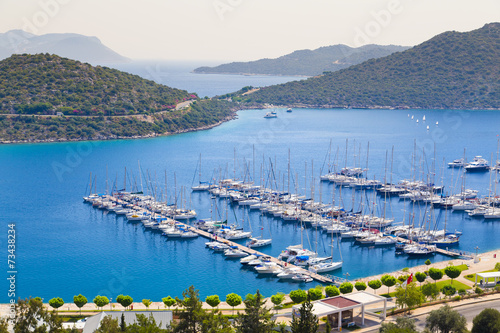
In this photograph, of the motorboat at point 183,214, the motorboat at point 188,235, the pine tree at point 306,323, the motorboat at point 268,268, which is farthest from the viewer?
the motorboat at point 183,214

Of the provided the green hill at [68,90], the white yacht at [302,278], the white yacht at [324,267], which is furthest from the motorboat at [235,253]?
the green hill at [68,90]

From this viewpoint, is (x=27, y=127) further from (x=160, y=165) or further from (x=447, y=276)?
(x=447, y=276)

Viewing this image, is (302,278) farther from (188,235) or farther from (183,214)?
(183,214)

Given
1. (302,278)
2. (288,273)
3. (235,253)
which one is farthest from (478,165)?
(288,273)

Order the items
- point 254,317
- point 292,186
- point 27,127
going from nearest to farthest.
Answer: point 254,317
point 292,186
point 27,127

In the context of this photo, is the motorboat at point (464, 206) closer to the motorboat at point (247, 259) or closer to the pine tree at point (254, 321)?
the motorboat at point (247, 259)

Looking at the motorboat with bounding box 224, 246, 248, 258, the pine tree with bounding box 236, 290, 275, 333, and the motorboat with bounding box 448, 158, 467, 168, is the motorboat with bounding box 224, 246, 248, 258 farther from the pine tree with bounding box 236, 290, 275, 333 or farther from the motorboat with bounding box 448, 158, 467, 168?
the motorboat with bounding box 448, 158, 467, 168

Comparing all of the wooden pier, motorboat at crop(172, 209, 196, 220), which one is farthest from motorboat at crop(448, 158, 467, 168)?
the wooden pier

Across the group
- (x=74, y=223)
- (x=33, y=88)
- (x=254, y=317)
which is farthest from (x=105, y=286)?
(x=33, y=88)
